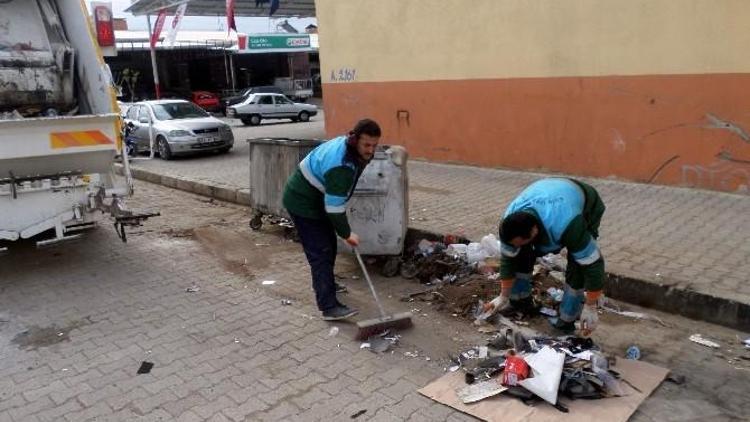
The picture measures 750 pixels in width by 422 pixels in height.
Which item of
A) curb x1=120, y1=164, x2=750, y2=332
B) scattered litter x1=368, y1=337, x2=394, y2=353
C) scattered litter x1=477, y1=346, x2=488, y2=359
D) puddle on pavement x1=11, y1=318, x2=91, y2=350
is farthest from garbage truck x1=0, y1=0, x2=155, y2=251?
curb x1=120, y1=164, x2=750, y2=332

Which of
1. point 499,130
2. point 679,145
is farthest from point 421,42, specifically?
point 679,145

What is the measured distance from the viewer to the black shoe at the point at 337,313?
14.3ft

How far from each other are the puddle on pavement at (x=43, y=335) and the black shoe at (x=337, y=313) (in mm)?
1802

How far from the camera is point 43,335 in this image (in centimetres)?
428

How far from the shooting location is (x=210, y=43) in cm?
3772

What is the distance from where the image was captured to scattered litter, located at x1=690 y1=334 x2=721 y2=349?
3.91 m

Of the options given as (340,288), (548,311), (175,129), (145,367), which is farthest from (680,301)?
(175,129)

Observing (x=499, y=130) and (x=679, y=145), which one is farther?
(x=499, y=130)

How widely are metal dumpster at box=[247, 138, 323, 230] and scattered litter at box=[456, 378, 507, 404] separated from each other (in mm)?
3389

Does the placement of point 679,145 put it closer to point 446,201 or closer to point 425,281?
point 446,201

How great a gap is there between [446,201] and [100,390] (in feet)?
15.9

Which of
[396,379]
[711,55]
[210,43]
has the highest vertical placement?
[210,43]

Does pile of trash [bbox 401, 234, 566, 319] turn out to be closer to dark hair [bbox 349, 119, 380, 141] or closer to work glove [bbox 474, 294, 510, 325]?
work glove [bbox 474, 294, 510, 325]

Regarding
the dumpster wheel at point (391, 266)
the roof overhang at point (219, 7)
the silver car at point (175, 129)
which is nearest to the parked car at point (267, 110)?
the roof overhang at point (219, 7)
